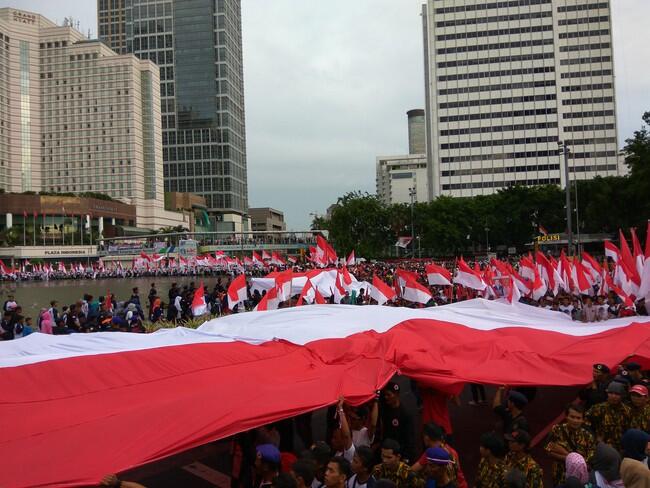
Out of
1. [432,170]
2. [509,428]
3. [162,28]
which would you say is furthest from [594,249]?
[162,28]

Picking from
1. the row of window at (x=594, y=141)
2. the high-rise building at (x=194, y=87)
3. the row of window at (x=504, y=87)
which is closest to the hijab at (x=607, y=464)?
the row of window at (x=504, y=87)

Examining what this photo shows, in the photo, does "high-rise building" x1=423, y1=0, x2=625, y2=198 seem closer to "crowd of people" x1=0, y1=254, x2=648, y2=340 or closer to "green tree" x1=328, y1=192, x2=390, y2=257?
"green tree" x1=328, y1=192, x2=390, y2=257

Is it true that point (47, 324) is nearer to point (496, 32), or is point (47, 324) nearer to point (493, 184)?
point (493, 184)

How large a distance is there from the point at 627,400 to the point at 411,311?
4778 mm

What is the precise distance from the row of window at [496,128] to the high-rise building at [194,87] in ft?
199

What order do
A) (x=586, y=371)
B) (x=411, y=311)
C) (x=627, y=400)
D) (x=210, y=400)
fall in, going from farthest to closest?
(x=411, y=311), (x=586, y=371), (x=627, y=400), (x=210, y=400)

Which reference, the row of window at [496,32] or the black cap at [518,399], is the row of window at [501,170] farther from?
the black cap at [518,399]

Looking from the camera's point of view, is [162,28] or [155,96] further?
[162,28]

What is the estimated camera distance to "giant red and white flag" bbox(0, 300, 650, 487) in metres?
4.84

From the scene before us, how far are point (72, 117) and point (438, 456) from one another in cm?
12653

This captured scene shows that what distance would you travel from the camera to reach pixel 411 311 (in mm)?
10555

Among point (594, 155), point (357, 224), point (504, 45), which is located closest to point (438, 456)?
point (357, 224)

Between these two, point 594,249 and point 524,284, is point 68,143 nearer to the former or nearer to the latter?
point 594,249

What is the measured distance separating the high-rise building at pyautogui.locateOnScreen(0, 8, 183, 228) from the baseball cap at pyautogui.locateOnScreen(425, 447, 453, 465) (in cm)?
12025
